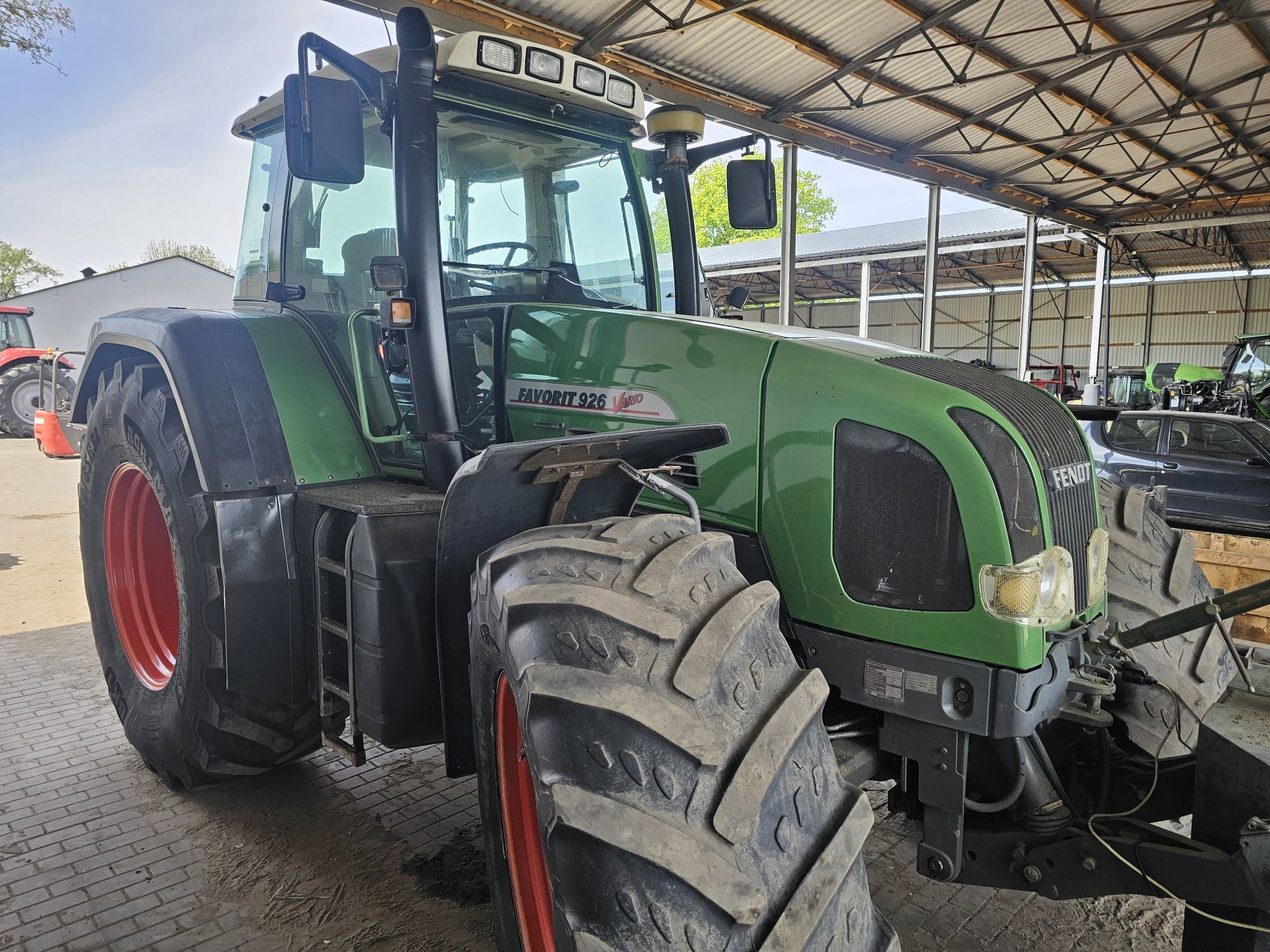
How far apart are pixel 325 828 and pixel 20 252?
4883cm

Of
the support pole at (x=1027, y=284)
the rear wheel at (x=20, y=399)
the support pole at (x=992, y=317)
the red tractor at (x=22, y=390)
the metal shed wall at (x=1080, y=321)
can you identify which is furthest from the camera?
the support pole at (x=992, y=317)

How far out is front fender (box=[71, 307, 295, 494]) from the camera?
272cm

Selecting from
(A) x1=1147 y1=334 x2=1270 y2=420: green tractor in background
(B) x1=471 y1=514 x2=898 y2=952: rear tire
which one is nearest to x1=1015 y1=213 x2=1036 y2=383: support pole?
(A) x1=1147 y1=334 x2=1270 y2=420: green tractor in background

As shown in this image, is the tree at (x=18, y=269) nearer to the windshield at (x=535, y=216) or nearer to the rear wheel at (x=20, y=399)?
the rear wheel at (x=20, y=399)

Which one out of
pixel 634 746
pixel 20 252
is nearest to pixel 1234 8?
pixel 634 746

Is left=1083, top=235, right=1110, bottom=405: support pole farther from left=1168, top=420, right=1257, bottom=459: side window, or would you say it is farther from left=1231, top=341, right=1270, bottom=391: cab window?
left=1168, top=420, right=1257, bottom=459: side window

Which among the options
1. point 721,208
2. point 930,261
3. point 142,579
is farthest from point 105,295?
point 142,579

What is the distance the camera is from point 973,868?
2.19 metres

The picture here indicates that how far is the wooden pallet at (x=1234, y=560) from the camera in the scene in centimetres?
541

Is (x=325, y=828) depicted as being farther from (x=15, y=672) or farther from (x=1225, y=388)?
(x=1225, y=388)

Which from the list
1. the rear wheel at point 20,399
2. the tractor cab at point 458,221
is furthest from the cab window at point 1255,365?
the rear wheel at point 20,399

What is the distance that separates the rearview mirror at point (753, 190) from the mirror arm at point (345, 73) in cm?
131

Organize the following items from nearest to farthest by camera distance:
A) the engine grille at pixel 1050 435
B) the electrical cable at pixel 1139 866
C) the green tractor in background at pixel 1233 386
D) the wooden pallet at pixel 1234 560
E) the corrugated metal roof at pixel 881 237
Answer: the electrical cable at pixel 1139 866 < the engine grille at pixel 1050 435 < the wooden pallet at pixel 1234 560 < the green tractor in background at pixel 1233 386 < the corrugated metal roof at pixel 881 237

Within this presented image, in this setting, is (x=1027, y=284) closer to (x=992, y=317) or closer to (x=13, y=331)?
(x=992, y=317)
